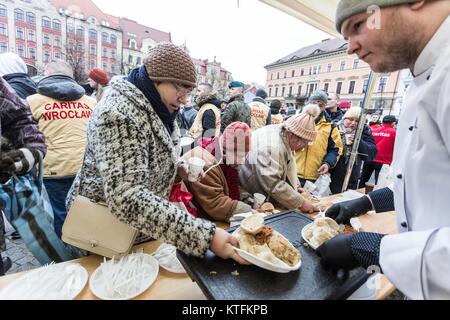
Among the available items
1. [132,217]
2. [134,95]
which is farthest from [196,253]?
[134,95]

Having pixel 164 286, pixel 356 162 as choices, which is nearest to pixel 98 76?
pixel 164 286

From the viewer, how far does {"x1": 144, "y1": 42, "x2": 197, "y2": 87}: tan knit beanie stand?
Result: 0.95 metres

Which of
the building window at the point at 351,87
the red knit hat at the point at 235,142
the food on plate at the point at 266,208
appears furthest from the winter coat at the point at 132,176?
the building window at the point at 351,87

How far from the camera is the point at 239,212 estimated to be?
1.65m

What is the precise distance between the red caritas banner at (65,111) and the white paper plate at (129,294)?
183 cm

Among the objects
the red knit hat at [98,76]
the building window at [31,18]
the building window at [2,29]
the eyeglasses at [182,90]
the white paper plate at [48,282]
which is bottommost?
the white paper plate at [48,282]

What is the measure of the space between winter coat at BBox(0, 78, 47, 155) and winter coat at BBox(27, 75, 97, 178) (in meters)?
0.77

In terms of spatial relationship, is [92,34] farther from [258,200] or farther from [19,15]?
[258,200]

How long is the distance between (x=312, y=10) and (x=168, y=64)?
1.72m

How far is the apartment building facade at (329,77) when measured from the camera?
2570 centimetres

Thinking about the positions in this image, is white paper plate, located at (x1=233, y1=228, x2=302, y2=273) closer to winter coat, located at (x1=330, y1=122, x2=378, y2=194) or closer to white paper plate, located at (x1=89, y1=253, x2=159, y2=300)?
white paper plate, located at (x1=89, y1=253, x2=159, y2=300)

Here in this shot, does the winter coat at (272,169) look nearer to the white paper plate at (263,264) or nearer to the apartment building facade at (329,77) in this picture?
the white paper plate at (263,264)

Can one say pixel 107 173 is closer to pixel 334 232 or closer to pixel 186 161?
pixel 186 161
